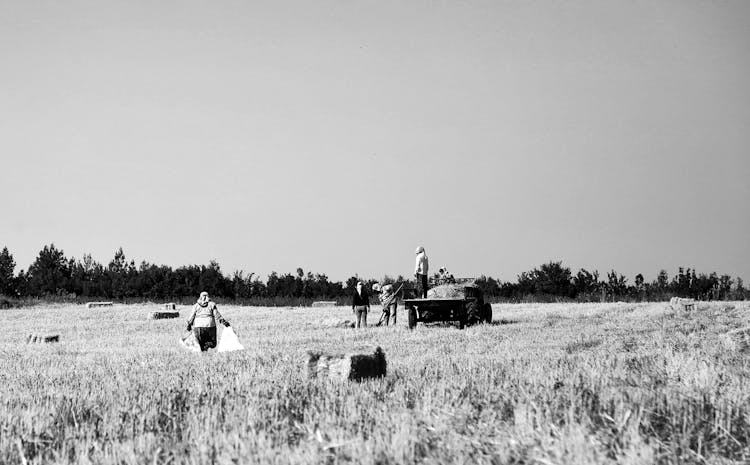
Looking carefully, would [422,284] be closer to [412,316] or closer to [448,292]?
[448,292]

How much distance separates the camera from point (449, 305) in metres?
20.9

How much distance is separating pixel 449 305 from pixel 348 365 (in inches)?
491

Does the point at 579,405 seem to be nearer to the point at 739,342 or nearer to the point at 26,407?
the point at 26,407

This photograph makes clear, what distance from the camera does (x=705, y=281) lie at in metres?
68.7

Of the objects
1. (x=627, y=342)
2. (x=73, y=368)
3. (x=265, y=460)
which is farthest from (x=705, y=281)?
(x=265, y=460)

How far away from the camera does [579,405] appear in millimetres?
5875

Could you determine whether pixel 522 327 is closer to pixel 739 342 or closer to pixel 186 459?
pixel 739 342

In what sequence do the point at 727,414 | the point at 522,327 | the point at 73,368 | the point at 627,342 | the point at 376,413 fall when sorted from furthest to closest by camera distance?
the point at 522,327 < the point at 627,342 < the point at 73,368 < the point at 376,413 < the point at 727,414

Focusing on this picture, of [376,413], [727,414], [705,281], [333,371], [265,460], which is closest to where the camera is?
[265,460]

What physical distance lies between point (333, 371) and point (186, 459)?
409 centimetres

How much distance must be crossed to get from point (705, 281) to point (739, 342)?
202 ft

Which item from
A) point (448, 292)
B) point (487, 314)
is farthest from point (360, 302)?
point (487, 314)

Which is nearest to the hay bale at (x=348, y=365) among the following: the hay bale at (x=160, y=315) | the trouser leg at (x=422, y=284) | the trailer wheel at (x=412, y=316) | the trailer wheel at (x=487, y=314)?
the trailer wheel at (x=412, y=316)

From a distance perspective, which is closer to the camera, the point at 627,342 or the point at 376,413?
the point at 376,413
